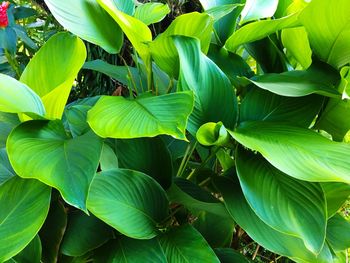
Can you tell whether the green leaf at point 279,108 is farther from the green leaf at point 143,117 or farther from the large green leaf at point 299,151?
the green leaf at point 143,117

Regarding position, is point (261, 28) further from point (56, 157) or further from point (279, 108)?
point (56, 157)

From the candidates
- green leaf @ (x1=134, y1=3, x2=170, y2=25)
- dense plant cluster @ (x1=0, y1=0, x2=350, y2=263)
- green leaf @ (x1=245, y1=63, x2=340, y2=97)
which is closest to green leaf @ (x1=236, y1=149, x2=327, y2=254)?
dense plant cluster @ (x1=0, y1=0, x2=350, y2=263)

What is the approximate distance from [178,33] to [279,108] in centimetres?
20

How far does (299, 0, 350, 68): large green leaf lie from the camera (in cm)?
54

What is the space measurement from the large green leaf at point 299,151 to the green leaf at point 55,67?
10.4 inches

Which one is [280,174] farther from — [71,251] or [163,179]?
[71,251]

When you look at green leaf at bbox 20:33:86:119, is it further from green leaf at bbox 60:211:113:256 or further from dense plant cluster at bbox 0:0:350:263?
green leaf at bbox 60:211:113:256

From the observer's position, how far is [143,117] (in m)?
0.50

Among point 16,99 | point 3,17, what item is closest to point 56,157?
point 16,99

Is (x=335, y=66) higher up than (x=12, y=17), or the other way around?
(x=335, y=66)

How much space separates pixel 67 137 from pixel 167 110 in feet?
0.55

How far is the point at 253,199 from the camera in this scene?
20.2 inches

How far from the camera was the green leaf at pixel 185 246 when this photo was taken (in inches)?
22.3

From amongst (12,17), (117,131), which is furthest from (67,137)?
(12,17)
